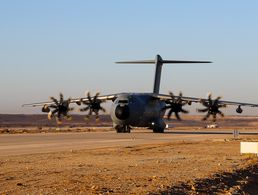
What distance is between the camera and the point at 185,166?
23.3m

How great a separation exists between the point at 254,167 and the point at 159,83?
51368 millimetres

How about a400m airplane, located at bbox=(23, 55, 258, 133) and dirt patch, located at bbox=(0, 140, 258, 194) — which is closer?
dirt patch, located at bbox=(0, 140, 258, 194)

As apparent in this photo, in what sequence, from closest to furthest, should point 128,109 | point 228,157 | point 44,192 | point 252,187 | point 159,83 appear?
point 44,192, point 252,187, point 228,157, point 128,109, point 159,83

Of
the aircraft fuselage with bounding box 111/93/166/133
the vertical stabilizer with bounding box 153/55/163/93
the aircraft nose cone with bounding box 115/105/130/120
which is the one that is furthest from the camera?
the vertical stabilizer with bounding box 153/55/163/93

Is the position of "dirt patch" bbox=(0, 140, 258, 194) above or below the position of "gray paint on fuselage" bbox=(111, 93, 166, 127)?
below

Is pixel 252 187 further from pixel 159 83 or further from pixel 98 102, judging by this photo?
pixel 159 83

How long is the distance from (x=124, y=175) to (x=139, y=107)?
44905mm

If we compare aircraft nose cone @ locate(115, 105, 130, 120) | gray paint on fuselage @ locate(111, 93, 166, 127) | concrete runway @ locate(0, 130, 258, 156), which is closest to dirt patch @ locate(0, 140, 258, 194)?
concrete runway @ locate(0, 130, 258, 156)

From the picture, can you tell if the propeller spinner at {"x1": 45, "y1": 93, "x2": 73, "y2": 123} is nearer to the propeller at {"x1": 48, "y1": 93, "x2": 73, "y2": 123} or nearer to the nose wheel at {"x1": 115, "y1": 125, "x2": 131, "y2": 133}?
the propeller at {"x1": 48, "y1": 93, "x2": 73, "y2": 123}

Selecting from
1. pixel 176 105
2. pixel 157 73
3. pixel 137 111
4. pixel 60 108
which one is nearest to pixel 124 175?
pixel 137 111

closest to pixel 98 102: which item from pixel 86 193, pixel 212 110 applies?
pixel 212 110

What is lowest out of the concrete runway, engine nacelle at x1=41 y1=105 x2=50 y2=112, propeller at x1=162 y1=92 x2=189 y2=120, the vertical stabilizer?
the concrete runway

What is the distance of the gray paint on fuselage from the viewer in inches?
2511

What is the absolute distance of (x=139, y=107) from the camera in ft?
210
